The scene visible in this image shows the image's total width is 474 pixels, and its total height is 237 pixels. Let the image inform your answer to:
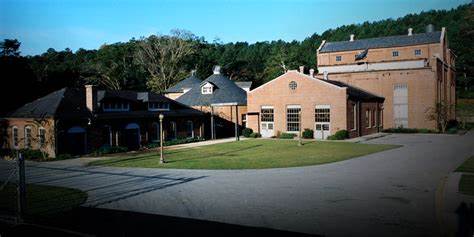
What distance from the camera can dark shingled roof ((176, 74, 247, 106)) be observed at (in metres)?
46.1

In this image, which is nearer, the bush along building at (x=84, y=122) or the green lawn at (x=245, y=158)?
the green lawn at (x=245, y=158)

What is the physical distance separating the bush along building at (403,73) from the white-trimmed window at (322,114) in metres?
4.76

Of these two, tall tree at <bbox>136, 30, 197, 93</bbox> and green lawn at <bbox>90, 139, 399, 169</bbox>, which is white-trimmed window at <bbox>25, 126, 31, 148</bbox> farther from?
tall tree at <bbox>136, 30, 197, 93</bbox>

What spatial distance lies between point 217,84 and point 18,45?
23149 millimetres

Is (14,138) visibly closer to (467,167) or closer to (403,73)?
(467,167)

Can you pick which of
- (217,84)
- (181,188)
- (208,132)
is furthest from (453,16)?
(181,188)

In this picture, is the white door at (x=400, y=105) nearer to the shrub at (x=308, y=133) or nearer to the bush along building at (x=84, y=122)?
the shrub at (x=308, y=133)

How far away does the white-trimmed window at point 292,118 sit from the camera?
40625mm

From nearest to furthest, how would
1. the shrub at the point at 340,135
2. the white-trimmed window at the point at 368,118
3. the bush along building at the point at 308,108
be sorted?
1. the shrub at the point at 340,135
2. the bush along building at the point at 308,108
3. the white-trimmed window at the point at 368,118

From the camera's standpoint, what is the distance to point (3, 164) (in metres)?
25.5

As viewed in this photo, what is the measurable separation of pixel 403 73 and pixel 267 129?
17.1 metres

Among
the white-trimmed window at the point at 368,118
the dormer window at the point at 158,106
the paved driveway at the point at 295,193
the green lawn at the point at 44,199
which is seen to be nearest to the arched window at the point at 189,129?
the dormer window at the point at 158,106

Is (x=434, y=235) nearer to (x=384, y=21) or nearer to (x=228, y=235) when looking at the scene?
(x=228, y=235)

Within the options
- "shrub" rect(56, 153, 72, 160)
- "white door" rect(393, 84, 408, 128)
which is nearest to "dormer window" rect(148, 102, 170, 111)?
"shrub" rect(56, 153, 72, 160)
